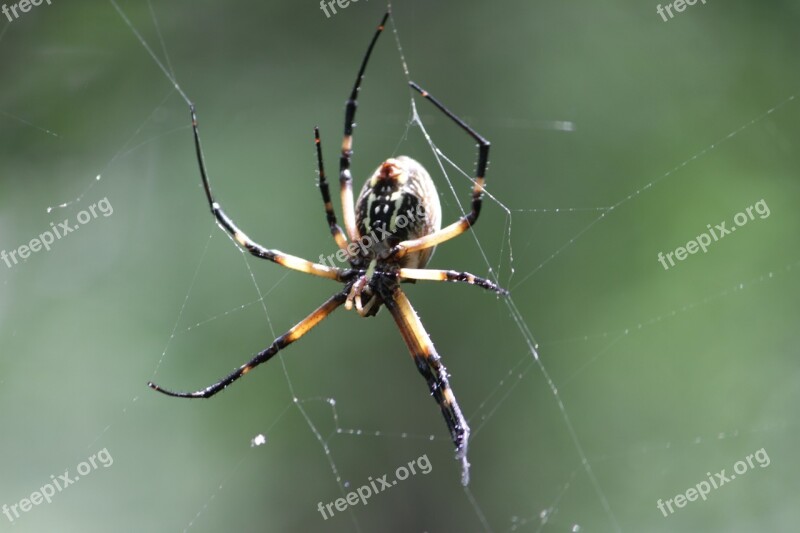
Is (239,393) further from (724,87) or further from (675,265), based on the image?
(724,87)

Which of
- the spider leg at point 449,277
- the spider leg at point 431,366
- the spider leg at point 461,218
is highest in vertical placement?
the spider leg at point 461,218

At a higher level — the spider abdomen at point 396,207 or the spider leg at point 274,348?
the spider abdomen at point 396,207

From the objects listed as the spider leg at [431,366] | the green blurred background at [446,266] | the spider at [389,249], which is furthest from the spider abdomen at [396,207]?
the green blurred background at [446,266]

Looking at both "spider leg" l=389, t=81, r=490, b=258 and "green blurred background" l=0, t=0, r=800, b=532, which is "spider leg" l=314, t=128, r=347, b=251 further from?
"green blurred background" l=0, t=0, r=800, b=532

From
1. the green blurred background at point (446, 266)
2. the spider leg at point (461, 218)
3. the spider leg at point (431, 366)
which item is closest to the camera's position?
the spider leg at point (461, 218)

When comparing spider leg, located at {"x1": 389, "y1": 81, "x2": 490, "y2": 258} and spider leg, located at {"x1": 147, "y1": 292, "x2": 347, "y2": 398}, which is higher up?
spider leg, located at {"x1": 389, "y1": 81, "x2": 490, "y2": 258}

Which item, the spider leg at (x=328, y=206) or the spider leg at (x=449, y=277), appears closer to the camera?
the spider leg at (x=449, y=277)

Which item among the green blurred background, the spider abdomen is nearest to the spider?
the spider abdomen

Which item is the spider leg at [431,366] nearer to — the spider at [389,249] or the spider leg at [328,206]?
the spider at [389,249]
